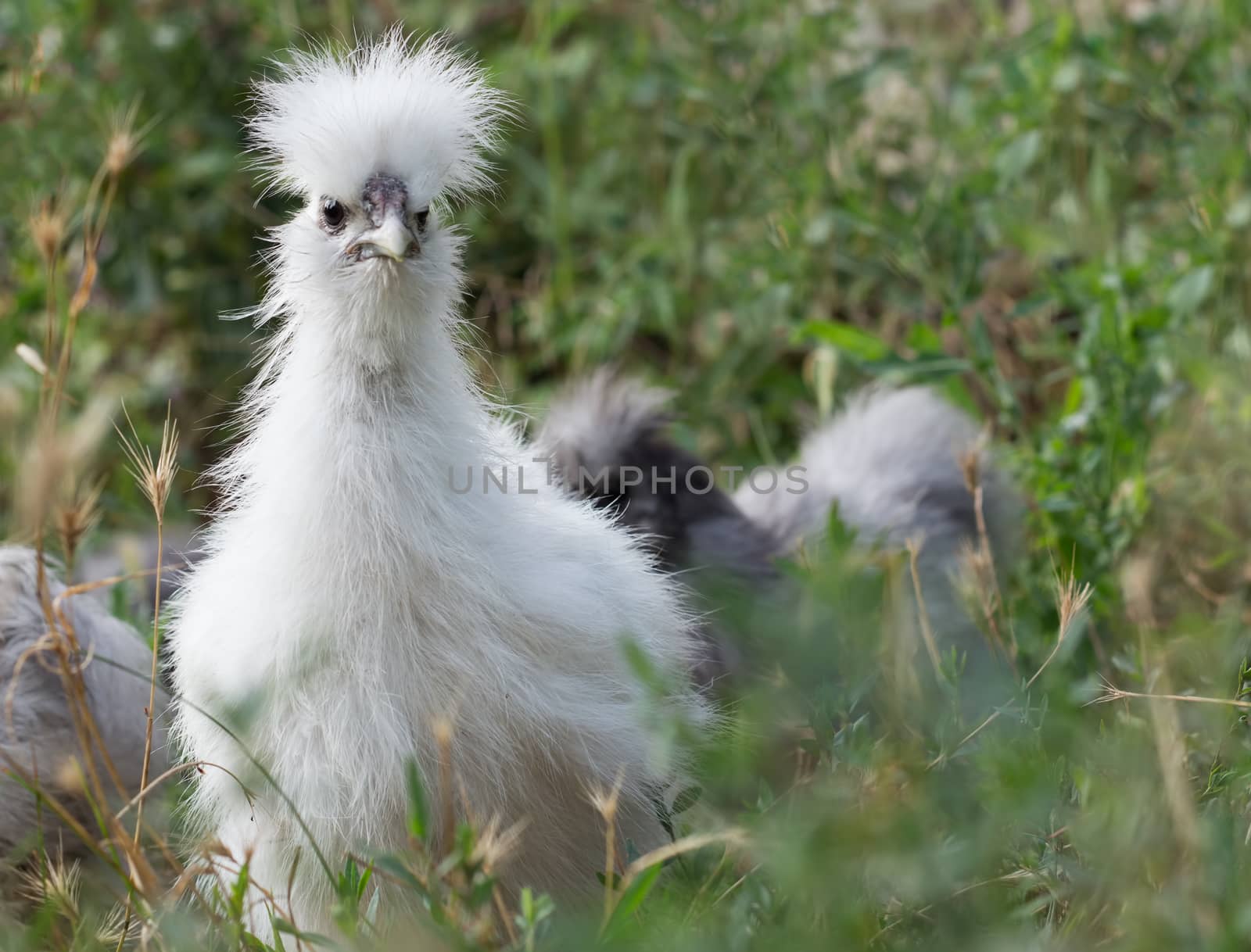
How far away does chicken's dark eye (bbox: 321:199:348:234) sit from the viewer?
1.96 m

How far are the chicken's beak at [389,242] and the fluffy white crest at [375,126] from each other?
2.7 inches

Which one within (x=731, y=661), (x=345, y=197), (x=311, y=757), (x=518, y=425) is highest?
(x=345, y=197)

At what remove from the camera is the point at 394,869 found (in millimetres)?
1458

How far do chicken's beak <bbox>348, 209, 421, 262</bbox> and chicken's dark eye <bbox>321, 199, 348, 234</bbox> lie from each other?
0.22 feet

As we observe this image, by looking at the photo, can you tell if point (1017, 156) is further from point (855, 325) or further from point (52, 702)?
point (52, 702)

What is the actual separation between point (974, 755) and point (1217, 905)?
417 mm

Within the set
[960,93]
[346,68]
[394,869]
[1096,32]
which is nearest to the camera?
[394,869]

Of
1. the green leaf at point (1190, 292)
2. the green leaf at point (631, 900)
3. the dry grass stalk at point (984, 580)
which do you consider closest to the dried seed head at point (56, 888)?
the green leaf at point (631, 900)

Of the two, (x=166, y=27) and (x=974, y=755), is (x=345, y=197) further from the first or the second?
(x=166, y=27)

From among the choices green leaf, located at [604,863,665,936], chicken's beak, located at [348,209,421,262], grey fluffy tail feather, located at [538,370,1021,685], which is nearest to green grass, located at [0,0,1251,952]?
green leaf, located at [604,863,665,936]

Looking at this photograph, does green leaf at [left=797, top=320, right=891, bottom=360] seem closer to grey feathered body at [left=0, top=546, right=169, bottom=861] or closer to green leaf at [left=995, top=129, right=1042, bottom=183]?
green leaf at [left=995, top=129, right=1042, bottom=183]

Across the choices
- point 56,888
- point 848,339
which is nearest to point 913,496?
point 848,339

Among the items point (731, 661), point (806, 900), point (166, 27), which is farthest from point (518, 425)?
point (166, 27)

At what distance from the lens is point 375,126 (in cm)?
190
